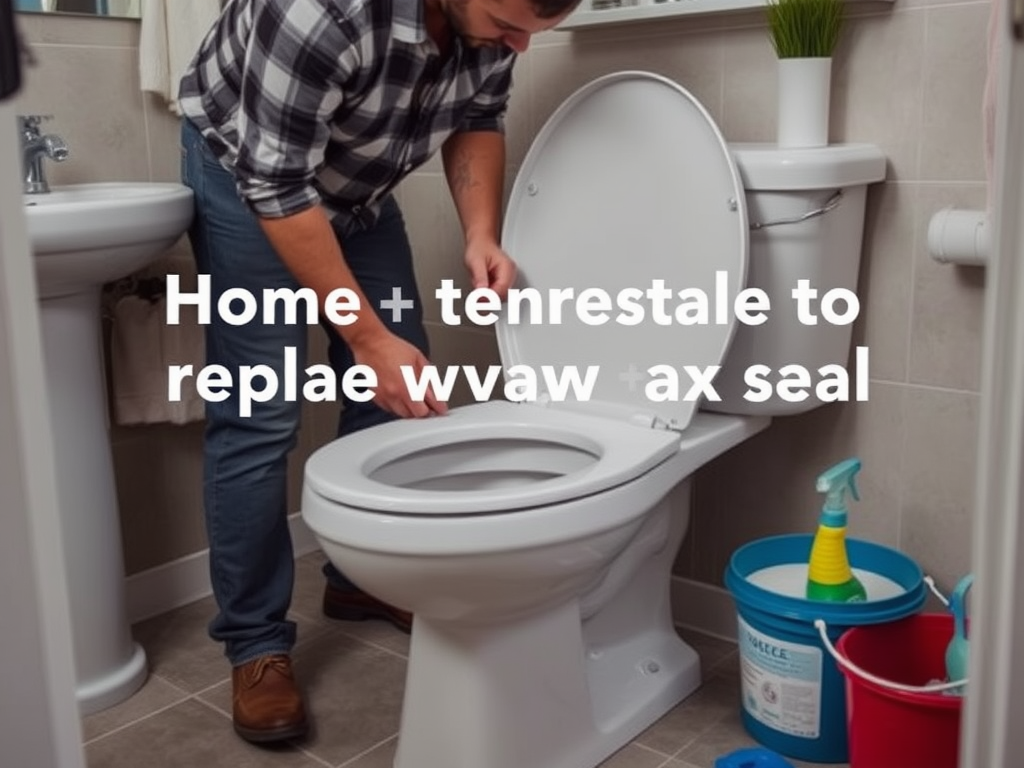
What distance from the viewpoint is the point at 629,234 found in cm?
152

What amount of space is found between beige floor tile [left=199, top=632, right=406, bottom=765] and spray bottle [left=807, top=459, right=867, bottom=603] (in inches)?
24.3

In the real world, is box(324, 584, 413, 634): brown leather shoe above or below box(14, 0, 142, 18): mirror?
below

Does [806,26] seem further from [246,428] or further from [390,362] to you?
[246,428]

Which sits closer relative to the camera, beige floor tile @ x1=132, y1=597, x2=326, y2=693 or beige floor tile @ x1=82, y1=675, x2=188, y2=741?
beige floor tile @ x1=82, y1=675, x2=188, y2=741

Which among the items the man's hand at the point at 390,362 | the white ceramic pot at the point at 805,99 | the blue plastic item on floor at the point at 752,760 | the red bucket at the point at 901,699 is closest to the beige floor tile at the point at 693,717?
the blue plastic item on floor at the point at 752,760

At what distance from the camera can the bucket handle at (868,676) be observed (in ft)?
4.17

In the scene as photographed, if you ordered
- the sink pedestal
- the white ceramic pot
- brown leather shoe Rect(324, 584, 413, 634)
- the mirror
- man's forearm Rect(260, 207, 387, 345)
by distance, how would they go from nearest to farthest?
man's forearm Rect(260, 207, 387, 345) < the white ceramic pot < the sink pedestal < the mirror < brown leather shoe Rect(324, 584, 413, 634)

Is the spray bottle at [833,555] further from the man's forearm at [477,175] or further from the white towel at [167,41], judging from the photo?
the white towel at [167,41]

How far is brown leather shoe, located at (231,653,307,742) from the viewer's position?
153 centimetres

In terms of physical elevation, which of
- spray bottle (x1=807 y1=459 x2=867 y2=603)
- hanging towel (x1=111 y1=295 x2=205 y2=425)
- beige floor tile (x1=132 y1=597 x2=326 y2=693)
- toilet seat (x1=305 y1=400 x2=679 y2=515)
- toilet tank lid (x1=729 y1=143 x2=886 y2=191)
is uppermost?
toilet tank lid (x1=729 y1=143 x2=886 y2=191)

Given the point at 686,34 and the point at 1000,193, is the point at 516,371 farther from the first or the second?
the point at 1000,193

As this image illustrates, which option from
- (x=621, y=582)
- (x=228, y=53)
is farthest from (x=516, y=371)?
(x=228, y=53)

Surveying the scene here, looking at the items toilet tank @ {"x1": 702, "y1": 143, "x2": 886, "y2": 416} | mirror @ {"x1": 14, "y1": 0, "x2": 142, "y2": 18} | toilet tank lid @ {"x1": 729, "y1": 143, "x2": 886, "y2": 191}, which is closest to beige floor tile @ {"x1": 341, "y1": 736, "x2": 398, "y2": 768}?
toilet tank @ {"x1": 702, "y1": 143, "x2": 886, "y2": 416}

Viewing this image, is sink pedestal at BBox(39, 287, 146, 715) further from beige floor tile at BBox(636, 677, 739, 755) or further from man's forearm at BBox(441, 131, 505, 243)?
beige floor tile at BBox(636, 677, 739, 755)
